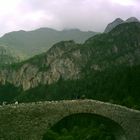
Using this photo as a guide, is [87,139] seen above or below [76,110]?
below

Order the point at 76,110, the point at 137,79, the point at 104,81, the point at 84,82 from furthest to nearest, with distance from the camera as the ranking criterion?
the point at 84,82
the point at 104,81
the point at 137,79
the point at 76,110

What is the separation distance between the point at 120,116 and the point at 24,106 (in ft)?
23.7

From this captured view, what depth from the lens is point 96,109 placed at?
28812 millimetres

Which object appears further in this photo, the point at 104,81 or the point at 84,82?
the point at 84,82

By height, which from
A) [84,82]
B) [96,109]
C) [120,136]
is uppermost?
[96,109]

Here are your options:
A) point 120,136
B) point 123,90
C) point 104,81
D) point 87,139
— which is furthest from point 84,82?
point 120,136

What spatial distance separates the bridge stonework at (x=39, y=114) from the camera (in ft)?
85.4

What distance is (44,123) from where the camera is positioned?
27188 mm

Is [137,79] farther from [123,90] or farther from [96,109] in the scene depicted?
[96,109]

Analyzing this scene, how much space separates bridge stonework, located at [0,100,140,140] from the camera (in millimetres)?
26016

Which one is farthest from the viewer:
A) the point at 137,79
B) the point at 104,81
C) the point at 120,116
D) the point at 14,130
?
the point at 104,81

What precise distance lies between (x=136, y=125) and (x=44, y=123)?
304 inches

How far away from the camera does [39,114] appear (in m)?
26.9

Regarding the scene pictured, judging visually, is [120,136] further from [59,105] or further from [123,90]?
[123,90]
